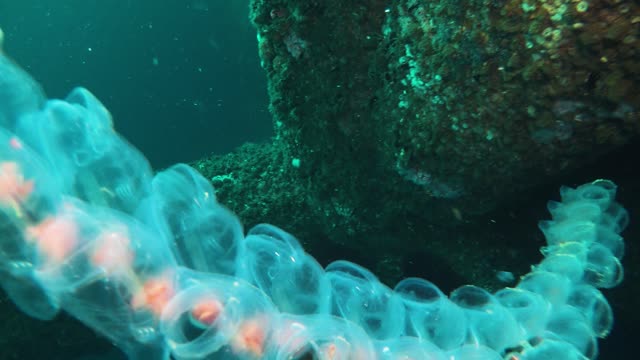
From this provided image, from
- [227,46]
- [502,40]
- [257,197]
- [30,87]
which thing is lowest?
[30,87]

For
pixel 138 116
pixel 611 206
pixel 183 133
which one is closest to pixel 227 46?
pixel 183 133

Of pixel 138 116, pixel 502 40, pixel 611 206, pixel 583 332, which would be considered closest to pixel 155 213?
pixel 502 40

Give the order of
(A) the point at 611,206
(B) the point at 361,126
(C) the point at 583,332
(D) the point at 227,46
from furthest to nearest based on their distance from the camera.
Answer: (D) the point at 227,46, (B) the point at 361,126, (A) the point at 611,206, (C) the point at 583,332

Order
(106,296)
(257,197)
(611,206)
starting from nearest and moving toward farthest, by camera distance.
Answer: (106,296) → (611,206) → (257,197)

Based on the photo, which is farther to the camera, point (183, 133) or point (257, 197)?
point (183, 133)

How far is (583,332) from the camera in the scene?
9.55 ft

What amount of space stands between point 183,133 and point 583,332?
83.8ft

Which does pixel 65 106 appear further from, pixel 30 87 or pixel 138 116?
pixel 138 116

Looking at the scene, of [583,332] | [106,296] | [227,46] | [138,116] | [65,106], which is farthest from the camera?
[138,116]

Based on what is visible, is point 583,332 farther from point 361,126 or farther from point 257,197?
point 257,197

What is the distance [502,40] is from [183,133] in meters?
25.1

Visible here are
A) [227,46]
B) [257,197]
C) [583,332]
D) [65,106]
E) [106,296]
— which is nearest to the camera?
[106,296]

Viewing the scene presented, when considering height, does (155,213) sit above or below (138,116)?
below

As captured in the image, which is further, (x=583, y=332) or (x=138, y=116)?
(x=138, y=116)
